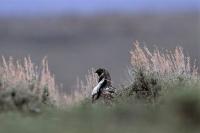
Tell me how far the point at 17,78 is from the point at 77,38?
160 ft

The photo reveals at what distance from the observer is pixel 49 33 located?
67250 mm

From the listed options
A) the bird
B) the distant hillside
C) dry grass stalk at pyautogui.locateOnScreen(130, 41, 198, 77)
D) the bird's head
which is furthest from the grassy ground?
the distant hillside

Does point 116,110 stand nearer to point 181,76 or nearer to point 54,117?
point 54,117

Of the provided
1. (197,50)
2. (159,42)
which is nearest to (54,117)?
(197,50)

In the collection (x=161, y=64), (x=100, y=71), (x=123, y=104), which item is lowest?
(x=123, y=104)

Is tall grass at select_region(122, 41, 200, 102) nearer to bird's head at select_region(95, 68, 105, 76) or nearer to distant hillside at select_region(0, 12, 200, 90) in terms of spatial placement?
bird's head at select_region(95, 68, 105, 76)

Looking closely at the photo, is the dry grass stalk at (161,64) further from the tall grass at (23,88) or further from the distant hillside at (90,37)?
the distant hillside at (90,37)

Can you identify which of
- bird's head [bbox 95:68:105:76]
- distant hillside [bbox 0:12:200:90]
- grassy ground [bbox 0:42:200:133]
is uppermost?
distant hillside [bbox 0:12:200:90]

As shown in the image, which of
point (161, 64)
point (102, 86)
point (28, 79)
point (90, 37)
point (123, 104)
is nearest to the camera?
point (123, 104)

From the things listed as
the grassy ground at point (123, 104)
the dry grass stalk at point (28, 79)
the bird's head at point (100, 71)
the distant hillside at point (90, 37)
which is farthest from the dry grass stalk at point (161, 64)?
the distant hillside at point (90, 37)

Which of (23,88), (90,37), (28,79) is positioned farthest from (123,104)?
(90,37)

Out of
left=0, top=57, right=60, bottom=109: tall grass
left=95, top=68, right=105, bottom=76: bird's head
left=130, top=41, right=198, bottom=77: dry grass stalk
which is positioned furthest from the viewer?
left=95, top=68, right=105, bottom=76: bird's head

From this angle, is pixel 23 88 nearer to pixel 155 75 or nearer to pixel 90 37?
pixel 155 75

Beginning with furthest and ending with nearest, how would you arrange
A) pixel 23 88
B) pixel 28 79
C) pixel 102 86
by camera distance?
pixel 102 86 → pixel 28 79 → pixel 23 88
